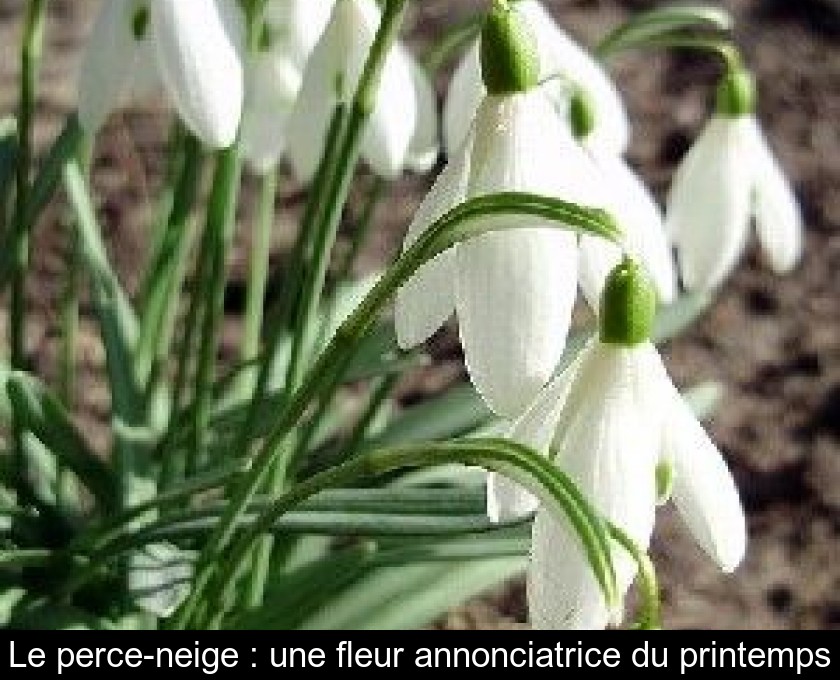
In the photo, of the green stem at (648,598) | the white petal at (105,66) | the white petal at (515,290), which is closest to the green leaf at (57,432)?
the white petal at (105,66)

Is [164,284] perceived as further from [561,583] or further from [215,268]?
[561,583]

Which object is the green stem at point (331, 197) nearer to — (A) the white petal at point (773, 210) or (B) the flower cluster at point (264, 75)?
(B) the flower cluster at point (264, 75)

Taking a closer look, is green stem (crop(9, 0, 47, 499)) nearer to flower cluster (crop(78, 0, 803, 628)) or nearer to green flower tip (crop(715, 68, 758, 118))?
flower cluster (crop(78, 0, 803, 628))

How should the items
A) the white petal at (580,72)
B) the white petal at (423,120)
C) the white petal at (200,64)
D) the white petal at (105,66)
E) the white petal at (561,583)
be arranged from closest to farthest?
the white petal at (561,583)
the white petal at (200,64)
the white petal at (105,66)
the white petal at (580,72)
the white petal at (423,120)

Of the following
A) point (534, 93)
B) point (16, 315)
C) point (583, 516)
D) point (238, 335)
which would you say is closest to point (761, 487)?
point (238, 335)

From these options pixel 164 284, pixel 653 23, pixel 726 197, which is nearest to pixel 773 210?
pixel 726 197
